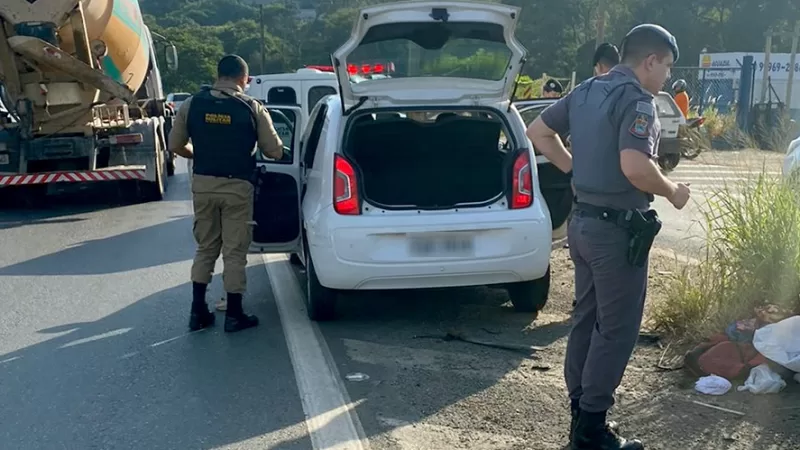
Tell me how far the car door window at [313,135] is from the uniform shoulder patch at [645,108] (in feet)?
11.3

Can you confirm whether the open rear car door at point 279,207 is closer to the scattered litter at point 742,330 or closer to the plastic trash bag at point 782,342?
the scattered litter at point 742,330

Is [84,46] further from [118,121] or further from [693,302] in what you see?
[693,302]

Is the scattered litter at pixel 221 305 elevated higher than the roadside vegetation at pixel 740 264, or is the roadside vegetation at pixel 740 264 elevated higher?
the roadside vegetation at pixel 740 264

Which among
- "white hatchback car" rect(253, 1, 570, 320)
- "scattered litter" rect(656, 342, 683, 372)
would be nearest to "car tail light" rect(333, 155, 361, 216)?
"white hatchback car" rect(253, 1, 570, 320)

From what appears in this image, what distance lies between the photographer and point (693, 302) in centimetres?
548

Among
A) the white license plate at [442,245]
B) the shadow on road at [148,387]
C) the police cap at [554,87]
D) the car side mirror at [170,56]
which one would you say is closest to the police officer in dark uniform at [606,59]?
the white license plate at [442,245]

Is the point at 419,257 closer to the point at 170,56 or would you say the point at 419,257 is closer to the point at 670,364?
the point at 670,364

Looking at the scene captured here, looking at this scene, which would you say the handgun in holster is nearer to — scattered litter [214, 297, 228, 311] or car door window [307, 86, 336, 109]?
scattered litter [214, 297, 228, 311]

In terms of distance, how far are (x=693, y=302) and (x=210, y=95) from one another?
11.6 ft

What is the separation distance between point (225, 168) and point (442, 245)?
1.63 metres

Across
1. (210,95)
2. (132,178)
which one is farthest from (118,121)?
(210,95)

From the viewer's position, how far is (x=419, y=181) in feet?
23.2

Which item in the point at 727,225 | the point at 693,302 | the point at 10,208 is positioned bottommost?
the point at 10,208

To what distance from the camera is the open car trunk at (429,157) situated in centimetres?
685
